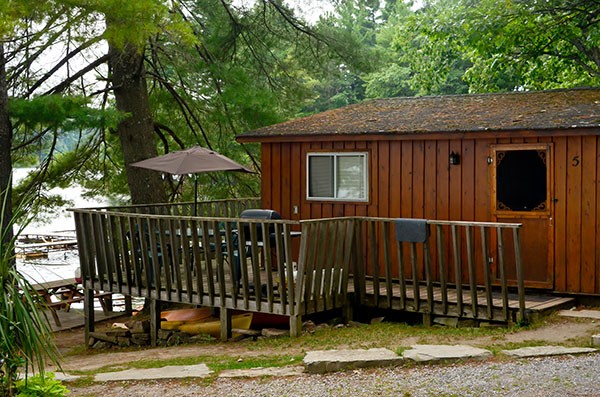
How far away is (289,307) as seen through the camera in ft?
30.8

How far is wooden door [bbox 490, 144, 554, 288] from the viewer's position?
1012 centimetres

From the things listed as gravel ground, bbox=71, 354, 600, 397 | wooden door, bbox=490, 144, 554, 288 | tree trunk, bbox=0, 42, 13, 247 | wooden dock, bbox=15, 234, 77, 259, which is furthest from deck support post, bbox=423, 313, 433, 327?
wooden dock, bbox=15, 234, 77, 259

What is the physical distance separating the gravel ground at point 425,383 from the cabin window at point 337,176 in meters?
4.79

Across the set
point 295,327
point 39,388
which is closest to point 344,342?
point 295,327

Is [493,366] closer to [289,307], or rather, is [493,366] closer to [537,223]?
[289,307]

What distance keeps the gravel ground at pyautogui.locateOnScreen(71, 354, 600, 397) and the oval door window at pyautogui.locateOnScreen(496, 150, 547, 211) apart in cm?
357

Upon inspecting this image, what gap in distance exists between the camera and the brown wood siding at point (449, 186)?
32.3ft

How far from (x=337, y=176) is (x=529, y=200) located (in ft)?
8.93

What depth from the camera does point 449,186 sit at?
428 inches

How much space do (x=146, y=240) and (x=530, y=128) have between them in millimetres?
5208

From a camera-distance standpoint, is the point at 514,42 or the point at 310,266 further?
the point at 514,42

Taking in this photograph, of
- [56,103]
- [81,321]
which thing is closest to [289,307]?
[56,103]

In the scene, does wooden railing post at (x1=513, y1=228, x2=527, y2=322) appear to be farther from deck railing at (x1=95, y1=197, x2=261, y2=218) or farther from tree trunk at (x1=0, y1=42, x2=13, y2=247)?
tree trunk at (x1=0, y1=42, x2=13, y2=247)

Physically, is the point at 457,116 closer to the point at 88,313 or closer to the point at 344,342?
the point at 344,342
